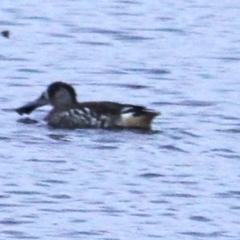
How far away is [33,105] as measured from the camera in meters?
16.0

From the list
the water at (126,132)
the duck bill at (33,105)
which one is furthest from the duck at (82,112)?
the water at (126,132)

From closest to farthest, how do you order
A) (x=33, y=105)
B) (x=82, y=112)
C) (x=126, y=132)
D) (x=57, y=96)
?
(x=126, y=132)
(x=82, y=112)
(x=33, y=105)
(x=57, y=96)

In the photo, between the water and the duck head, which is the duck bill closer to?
the duck head

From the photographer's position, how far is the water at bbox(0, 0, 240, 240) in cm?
1200

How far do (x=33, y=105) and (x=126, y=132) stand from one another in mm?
1121

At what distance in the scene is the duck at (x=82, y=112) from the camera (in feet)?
50.2

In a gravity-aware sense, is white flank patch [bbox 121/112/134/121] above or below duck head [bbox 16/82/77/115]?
below

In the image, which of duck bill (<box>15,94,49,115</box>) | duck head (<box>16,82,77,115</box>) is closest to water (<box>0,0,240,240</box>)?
duck bill (<box>15,94,49,115</box>)

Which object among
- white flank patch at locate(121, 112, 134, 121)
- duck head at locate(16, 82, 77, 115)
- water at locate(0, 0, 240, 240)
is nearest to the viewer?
water at locate(0, 0, 240, 240)

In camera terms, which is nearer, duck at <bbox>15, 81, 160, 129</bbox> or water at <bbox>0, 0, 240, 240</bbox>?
water at <bbox>0, 0, 240, 240</bbox>

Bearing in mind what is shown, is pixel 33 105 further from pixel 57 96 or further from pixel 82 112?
pixel 82 112

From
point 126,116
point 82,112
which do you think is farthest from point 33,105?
point 126,116

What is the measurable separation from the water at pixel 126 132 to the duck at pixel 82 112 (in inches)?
5.4

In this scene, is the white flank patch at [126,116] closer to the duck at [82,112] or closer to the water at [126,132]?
the duck at [82,112]
